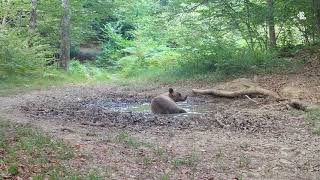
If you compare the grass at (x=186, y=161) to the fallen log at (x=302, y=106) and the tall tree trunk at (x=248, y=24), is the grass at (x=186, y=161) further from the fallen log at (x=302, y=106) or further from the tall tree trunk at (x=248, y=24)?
the tall tree trunk at (x=248, y=24)

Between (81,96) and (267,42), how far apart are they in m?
8.59

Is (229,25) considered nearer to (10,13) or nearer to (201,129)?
(10,13)

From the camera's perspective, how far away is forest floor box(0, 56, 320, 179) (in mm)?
7027

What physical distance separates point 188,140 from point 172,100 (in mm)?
4629

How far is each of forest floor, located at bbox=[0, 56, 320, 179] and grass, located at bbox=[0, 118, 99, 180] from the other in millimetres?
296

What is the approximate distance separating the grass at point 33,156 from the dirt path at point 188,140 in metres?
0.33

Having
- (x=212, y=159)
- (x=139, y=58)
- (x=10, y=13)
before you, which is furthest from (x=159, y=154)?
(x=139, y=58)

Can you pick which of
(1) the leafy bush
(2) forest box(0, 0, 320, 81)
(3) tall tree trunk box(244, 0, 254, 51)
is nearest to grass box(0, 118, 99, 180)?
(1) the leafy bush

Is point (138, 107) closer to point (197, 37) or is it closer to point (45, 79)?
point (45, 79)

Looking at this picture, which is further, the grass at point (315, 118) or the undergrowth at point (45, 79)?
the undergrowth at point (45, 79)

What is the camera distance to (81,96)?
666 inches

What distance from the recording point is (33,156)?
704 cm

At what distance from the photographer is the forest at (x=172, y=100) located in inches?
283

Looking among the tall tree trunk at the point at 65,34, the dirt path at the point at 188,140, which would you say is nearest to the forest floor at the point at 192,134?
the dirt path at the point at 188,140
